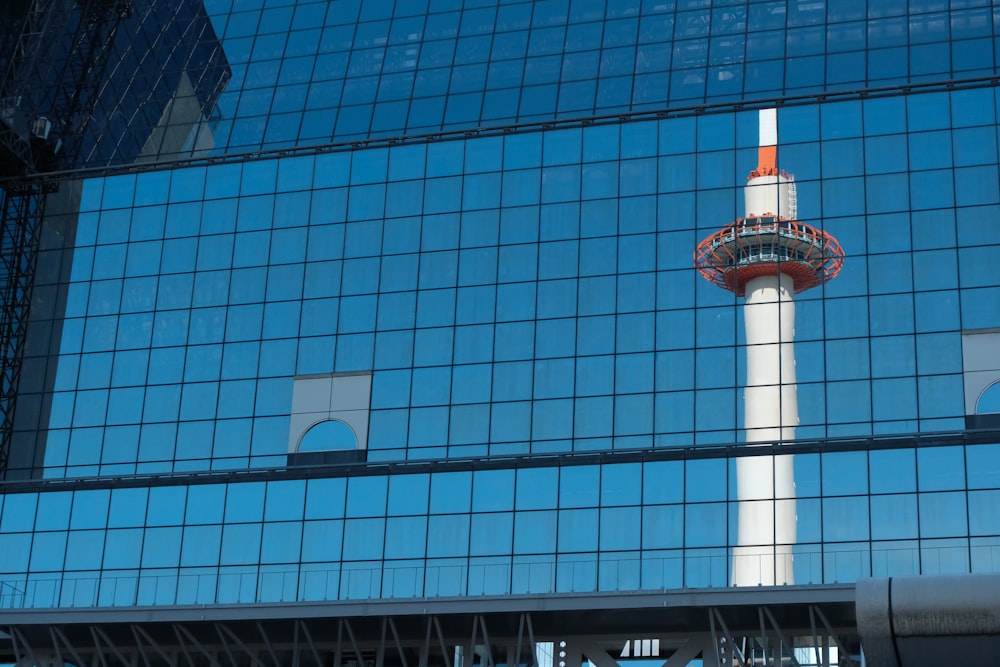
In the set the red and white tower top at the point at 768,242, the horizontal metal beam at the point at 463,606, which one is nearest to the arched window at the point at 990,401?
→ the red and white tower top at the point at 768,242

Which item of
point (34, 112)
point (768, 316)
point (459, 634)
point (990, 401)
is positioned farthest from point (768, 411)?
point (34, 112)

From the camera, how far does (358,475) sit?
221 feet

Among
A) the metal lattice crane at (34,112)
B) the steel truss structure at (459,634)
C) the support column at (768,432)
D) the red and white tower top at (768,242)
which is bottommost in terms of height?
the steel truss structure at (459,634)

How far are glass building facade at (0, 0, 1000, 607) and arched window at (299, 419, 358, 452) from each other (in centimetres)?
11

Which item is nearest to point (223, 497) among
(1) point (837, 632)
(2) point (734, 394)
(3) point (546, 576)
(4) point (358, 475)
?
(4) point (358, 475)

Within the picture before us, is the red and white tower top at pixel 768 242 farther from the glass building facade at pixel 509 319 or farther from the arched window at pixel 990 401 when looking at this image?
the arched window at pixel 990 401

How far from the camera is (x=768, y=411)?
64688 millimetres

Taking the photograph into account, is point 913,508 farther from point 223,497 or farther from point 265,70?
point 265,70

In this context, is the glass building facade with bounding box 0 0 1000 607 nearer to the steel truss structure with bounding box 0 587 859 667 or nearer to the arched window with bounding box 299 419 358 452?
the arched window with bounding box 299 419 358 452

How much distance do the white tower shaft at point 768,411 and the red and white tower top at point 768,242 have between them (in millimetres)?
57

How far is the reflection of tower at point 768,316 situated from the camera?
62.1 m

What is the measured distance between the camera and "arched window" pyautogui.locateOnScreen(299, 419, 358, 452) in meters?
68.4

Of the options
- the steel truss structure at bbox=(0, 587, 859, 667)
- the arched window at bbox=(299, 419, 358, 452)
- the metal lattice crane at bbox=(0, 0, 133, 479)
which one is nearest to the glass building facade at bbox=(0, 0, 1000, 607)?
the arched window at bbox=(299, 419, 358, 452)

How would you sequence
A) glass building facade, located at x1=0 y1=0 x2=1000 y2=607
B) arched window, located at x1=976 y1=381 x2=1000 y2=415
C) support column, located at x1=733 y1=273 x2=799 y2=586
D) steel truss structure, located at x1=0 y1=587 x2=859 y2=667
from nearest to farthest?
1. steel truss structure, located at x1=0 y1=587 x2=859 y2=667
2. support column, located at x1=733 y1=273 x2=799 y2=586
3. arched window, located at x1=976 y1=381 x2=1000 y2=415
4. glass building facade, located at x1=0 y1=0 x2=1000 y2=607
